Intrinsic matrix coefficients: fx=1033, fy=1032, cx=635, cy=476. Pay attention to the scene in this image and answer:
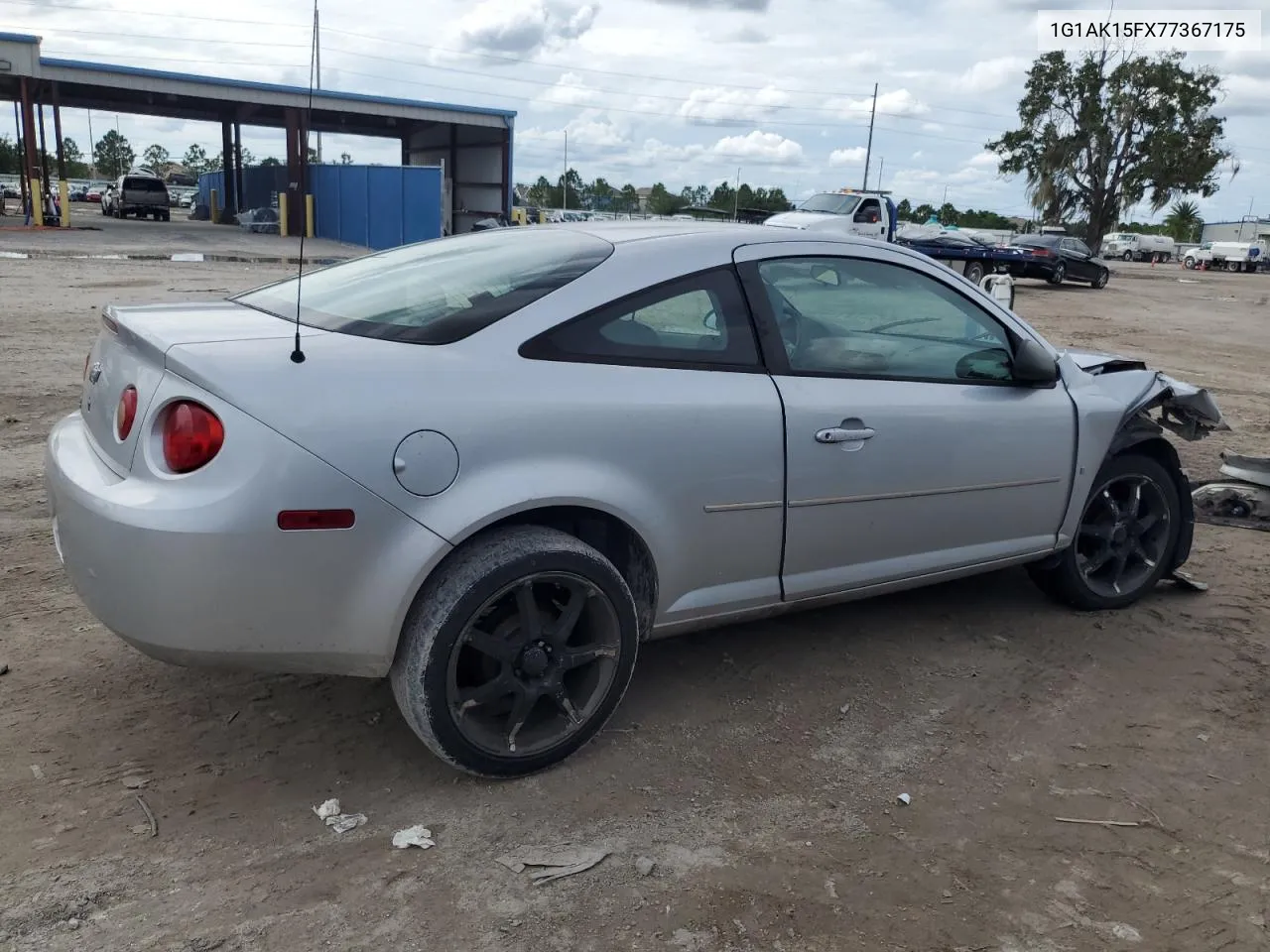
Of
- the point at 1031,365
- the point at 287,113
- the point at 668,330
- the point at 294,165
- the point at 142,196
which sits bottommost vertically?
the point at 1031,365

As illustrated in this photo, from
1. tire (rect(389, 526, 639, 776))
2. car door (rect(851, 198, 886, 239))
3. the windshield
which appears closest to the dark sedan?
car door (rect(851, 198, 886, 239))

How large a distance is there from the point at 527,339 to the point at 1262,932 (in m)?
2.38

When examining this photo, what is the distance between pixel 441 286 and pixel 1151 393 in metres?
3.08

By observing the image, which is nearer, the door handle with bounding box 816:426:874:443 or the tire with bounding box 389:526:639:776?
the tire with bounding box 389:526:639:776

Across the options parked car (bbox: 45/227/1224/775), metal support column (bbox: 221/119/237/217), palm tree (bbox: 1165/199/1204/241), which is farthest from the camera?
palm tree (bbox: 1165/199/1204/241)

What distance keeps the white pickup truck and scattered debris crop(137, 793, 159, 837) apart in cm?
6058

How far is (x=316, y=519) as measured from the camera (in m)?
2.52

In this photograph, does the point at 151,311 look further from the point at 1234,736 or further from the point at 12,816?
the point at 1234,736

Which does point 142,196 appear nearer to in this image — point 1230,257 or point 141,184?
point 141,184

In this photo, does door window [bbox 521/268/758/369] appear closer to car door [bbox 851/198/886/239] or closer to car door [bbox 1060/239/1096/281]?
car door [bbox 851/198/886/239]

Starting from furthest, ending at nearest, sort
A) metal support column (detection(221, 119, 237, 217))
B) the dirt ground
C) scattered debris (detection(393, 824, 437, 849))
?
metal support column (detection(221, 119, 237, 217)) < scattered debris (detection(393, 824, 437, 849)) < the dirt ground

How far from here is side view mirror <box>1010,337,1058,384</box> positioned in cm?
377

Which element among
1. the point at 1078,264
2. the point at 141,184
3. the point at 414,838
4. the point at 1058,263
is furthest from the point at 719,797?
the point at 141,184

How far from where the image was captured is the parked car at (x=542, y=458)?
8.34 feet
